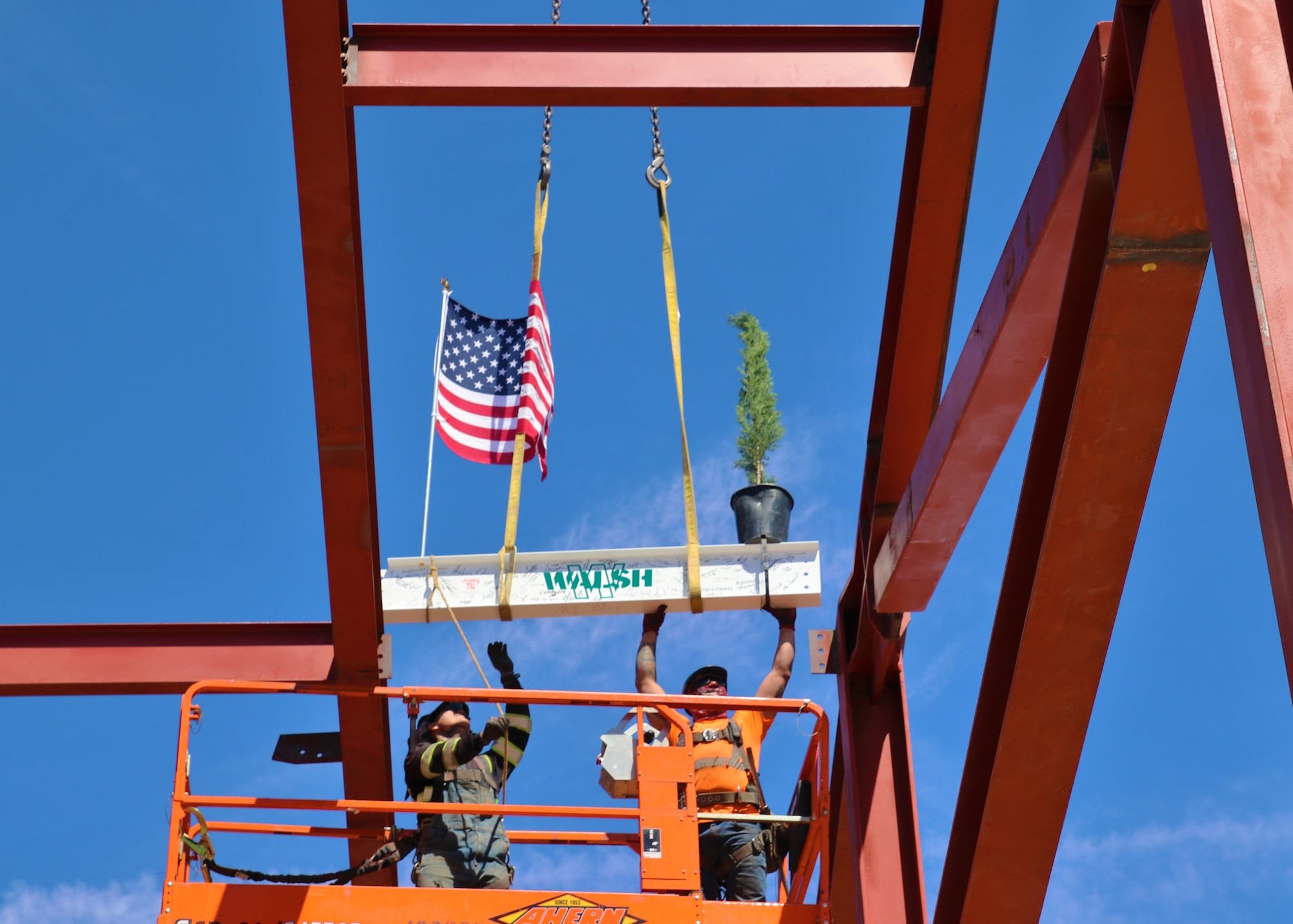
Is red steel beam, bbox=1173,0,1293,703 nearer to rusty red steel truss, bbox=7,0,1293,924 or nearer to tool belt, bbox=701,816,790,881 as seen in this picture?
rusty red steel truss, bbox=7,0,1293,924

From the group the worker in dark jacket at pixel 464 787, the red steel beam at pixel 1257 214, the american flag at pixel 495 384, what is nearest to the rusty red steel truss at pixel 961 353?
the red steel beam at pixel 1257 214

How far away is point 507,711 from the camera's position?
9492 mm

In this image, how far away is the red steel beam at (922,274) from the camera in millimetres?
7969

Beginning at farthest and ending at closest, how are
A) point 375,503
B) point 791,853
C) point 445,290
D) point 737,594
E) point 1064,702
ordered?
1. point 445,290
2. point 737,594
3. point 791,853
4. point 375,503
5. point 1064,702

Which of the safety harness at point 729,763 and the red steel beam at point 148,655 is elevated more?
the red steel beam at point 148,655

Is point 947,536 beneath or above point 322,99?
beneath

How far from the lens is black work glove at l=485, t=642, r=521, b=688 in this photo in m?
9.70

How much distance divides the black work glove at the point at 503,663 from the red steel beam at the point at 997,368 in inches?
91.5

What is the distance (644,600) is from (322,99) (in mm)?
4237

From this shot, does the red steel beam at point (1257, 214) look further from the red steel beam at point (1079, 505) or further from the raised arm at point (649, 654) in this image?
the raised arm at point (649, 654)

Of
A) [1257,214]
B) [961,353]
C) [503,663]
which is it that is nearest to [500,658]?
[503,663]

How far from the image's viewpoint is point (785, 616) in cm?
1062

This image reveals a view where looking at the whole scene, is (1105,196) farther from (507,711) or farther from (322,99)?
(507,711)

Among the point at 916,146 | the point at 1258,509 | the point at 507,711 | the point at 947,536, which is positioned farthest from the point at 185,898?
the point at 1258,509
